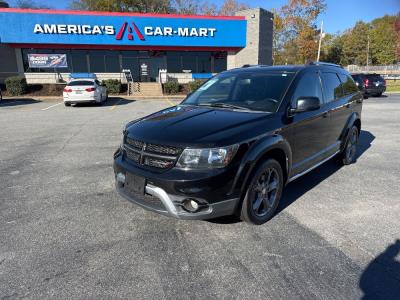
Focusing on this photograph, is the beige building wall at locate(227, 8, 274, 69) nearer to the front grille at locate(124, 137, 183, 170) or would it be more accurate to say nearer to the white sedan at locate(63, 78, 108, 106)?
the white sedan at locate(63, 78, 108, 106)

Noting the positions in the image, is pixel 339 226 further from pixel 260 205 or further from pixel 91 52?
pixel 91 52

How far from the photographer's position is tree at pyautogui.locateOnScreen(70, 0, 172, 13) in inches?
1880

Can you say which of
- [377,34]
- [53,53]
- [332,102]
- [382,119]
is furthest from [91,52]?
[377,34]

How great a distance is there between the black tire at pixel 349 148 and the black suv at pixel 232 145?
94cm

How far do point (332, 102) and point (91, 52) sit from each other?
26.5m

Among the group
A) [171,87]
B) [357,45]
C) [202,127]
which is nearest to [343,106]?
[202,127]

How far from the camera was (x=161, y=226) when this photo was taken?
3699 millimetres

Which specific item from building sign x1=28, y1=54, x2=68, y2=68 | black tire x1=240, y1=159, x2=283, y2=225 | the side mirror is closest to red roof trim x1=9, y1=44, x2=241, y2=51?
building sign x1=28, y1=54, x2=68, y2=68

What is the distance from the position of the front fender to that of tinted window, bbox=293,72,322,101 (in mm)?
787

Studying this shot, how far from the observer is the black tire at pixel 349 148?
19.2 feet

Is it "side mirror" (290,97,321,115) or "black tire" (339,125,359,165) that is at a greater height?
"side mirror" (290,97,321,115)

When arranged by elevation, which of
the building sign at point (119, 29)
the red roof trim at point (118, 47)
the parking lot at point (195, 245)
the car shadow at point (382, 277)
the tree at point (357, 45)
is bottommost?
the car shadow at point (382, 277)

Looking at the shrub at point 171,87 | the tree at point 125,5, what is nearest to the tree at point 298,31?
the tree at point 125,5

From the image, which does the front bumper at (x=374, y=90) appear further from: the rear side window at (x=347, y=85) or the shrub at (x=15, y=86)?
the shrub at (x=15, y=86)
